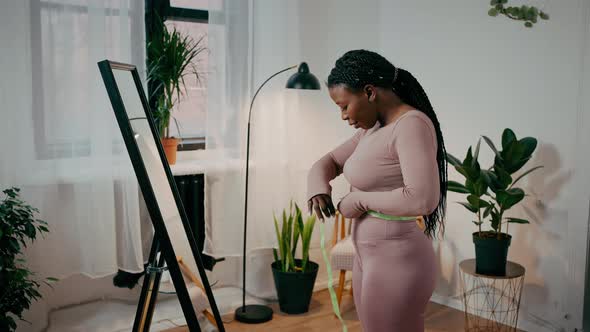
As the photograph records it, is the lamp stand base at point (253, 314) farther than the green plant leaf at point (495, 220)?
Yes

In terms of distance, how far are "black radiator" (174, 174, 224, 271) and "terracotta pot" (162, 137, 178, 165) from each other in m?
0.19

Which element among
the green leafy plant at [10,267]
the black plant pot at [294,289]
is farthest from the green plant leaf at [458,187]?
the green leafy plant at [10,267]

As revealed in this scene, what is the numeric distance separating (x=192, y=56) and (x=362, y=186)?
80.3 inches

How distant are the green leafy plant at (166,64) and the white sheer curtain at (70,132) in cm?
15

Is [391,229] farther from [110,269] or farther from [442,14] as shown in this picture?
[442,14]

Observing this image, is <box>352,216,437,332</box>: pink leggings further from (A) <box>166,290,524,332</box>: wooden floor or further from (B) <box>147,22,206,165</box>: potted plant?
(B) <box>147,22,206,165</box>: potted plant

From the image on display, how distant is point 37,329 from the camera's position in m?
3.08

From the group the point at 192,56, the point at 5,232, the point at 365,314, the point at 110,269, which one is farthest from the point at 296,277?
the point at 365,314

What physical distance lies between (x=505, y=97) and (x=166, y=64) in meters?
1.99

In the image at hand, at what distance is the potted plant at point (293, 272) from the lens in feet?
12.1

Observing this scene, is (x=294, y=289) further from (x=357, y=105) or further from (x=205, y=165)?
(x=357, y=105)

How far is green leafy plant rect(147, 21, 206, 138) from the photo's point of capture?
3.37 meters

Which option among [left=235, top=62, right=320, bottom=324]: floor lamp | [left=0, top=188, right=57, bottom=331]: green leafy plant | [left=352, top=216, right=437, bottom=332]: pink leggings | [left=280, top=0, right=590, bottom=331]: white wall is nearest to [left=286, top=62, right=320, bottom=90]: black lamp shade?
→ [left=235, top=62, right=320, bottom=324]: floor lamp

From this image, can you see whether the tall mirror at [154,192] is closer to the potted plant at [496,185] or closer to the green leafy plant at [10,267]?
the green leafy plant at [10,267]
